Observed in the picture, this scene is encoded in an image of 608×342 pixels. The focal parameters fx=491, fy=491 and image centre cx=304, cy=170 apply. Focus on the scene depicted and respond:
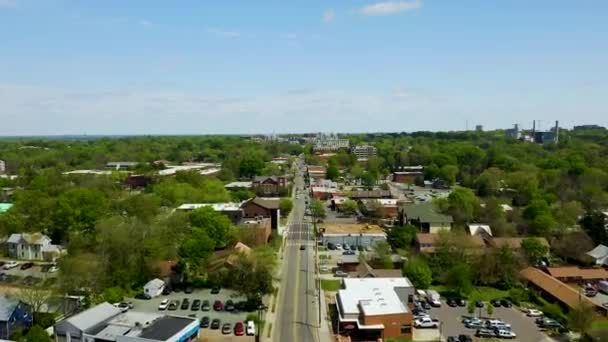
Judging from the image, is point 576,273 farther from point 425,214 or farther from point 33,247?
point 33,247

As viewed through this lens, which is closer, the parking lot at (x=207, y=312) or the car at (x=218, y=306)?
the parking lot at (x=207, y=312)

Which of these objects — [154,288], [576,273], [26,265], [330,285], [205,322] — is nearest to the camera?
[205,322]

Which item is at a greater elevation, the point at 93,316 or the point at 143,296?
the point at 93,316

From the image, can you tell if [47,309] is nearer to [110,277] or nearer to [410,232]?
[110,277]

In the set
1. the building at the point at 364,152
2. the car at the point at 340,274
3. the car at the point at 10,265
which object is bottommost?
the car at the point at 10,265

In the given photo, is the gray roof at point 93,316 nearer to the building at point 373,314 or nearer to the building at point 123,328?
the building at point 123,328

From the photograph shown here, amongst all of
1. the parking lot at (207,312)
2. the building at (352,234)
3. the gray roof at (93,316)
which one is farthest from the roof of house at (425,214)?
the gray roof at (93,316)

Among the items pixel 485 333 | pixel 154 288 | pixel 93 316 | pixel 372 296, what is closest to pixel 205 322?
pixel 93 316
